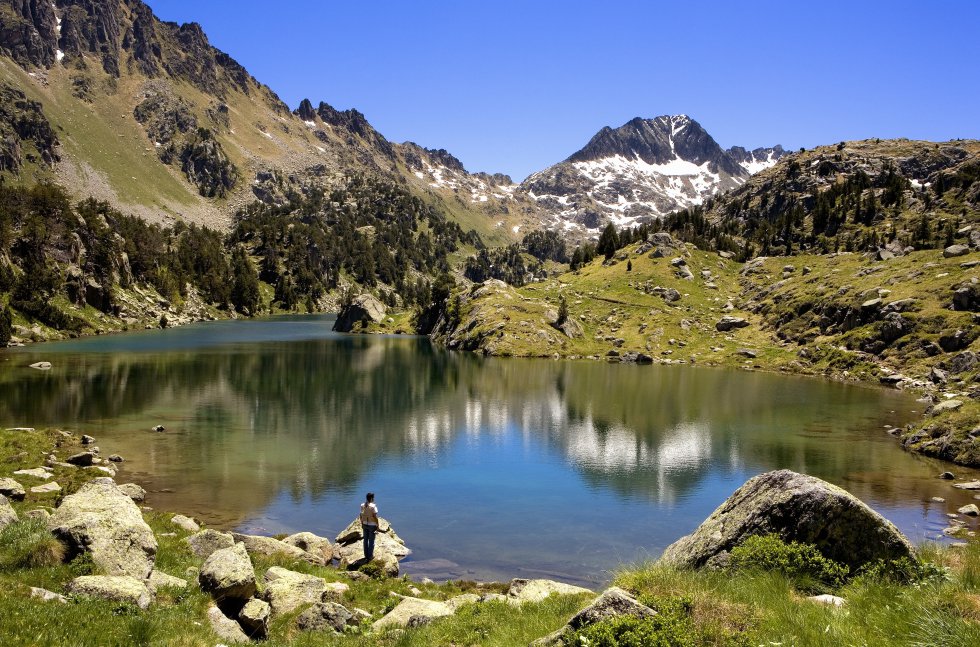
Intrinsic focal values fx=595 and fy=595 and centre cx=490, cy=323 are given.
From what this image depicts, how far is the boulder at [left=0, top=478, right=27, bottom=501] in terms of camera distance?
30.5 metres

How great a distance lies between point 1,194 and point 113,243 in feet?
109

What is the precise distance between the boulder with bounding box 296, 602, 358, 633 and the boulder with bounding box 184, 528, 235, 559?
7942 mm

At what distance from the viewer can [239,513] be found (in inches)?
1448

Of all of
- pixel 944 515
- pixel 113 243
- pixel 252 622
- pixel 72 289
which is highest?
pixel 113 243

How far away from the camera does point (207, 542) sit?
25078 millimetres

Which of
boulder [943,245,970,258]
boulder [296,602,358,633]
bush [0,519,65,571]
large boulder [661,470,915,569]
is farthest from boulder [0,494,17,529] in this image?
boulder [943,245,970,258]

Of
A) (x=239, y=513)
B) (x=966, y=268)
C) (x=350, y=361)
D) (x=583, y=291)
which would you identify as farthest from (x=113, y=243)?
(x=966, y=268)

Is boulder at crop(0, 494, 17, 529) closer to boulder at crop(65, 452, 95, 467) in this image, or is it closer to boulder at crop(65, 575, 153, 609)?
boulder at crop(65, 575, 153, 609)

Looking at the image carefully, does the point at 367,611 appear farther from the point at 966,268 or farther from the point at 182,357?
the point at 966,268

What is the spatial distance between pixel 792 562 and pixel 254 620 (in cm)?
1584

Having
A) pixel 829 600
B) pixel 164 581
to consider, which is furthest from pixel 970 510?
pixel 164 581

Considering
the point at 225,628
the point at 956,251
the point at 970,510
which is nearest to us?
the point at 225,628

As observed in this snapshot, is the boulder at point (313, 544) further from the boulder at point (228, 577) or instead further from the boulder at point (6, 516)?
the boulder at point (6, 516)

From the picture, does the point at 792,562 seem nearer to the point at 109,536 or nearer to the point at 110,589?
the point at 110,589
